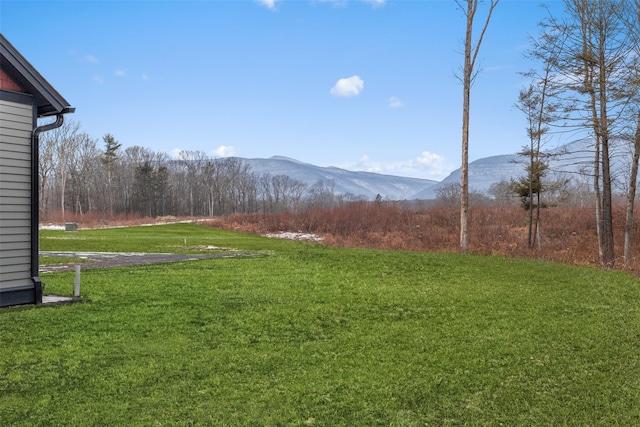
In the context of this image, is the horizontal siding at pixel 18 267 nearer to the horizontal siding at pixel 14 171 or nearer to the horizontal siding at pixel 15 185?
the horizontal siding at pixel 15 185

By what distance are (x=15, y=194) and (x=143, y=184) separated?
67.6m

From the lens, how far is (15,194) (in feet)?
25.2

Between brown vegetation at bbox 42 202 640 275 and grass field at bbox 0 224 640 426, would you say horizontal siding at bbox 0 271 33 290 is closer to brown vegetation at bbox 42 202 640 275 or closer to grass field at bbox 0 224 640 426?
grass field at bbox 0 224 640 426

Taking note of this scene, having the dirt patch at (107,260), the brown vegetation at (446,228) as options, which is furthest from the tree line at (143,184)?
the dirt patch at (107,260)

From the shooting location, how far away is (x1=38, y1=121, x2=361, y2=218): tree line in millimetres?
64938

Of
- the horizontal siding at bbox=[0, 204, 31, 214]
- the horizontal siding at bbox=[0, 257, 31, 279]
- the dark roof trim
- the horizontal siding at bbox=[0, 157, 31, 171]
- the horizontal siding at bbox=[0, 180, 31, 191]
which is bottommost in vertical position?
the horizontal siding at bbox=[0, 257, 31, 279]

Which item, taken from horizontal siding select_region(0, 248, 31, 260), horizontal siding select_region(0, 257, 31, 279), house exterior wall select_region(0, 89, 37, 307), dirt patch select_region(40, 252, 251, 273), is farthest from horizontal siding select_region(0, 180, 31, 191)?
dirt patch select_region(40, 252, 251, 273)

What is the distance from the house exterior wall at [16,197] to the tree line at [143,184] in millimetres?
52429

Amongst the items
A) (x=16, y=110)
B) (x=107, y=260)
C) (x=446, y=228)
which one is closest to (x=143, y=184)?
(x=446, y=228)

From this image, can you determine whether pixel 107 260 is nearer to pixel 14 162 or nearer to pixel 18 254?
pixel 18 254

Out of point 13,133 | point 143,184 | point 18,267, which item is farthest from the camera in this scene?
point 143,184

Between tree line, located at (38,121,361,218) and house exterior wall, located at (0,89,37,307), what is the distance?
5243 centimetres

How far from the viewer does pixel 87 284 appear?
32.0 feet

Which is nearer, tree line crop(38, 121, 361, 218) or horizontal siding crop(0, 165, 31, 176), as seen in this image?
horizontal siding crop(0, 165, 31, 176)
